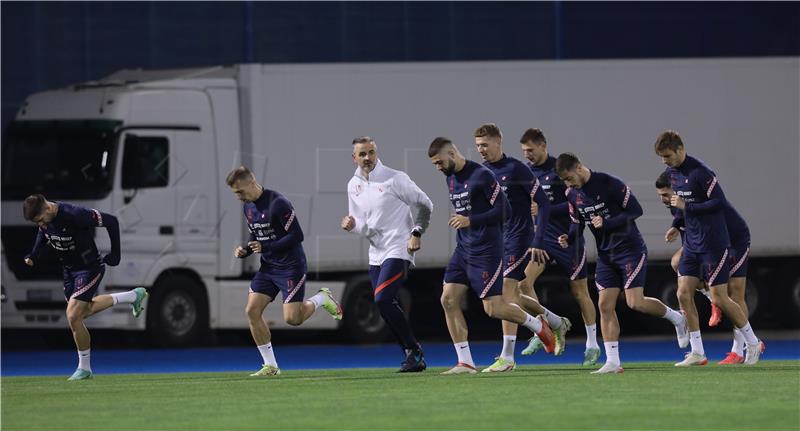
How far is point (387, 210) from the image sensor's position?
58.2ft

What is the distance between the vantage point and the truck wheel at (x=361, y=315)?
26.7 metres

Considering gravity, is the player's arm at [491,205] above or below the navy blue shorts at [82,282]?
above

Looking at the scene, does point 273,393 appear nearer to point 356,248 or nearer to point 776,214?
point 356,248

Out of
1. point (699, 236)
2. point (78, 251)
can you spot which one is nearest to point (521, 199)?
point (699, 236)

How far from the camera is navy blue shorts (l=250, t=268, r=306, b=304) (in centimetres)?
1792

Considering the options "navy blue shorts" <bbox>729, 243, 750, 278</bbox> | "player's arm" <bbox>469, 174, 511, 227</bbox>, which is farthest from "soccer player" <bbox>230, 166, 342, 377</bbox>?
"navy blue shorts" <bbox>729, 243, 750, 278</bbox>

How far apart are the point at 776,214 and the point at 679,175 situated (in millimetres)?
10637

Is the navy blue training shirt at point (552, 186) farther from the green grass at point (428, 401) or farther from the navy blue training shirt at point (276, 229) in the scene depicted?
the navy blue training shirt at point (276, 229)

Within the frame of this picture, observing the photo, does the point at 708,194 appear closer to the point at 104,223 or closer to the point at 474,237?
the point at 474,237

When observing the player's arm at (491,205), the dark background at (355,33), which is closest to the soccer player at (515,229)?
the player's arm at (491,205)

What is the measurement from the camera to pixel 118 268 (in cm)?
2512

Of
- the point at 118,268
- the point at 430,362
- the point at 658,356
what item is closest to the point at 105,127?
the point at 118,268

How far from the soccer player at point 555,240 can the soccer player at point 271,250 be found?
8.82 feet

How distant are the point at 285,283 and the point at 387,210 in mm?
1288
